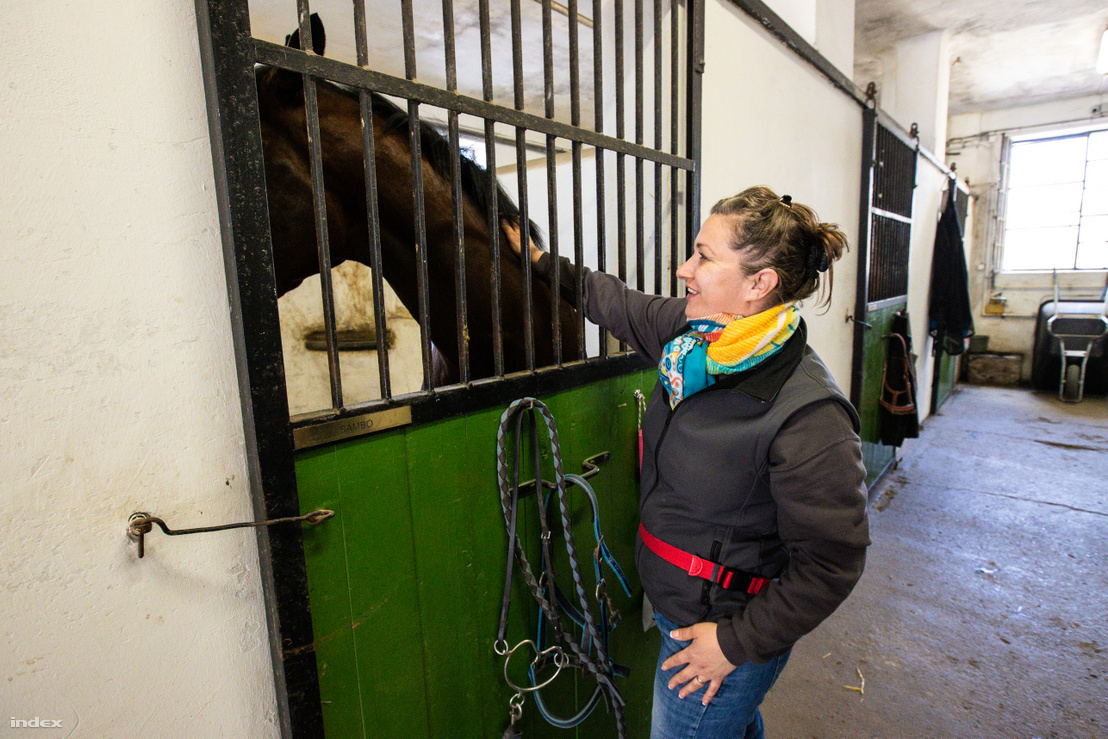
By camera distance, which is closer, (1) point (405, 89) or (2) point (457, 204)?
(1) point (405, 89)

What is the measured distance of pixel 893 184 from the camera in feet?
11.8

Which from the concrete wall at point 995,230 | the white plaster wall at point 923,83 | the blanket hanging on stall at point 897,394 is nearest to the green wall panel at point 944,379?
the concrete wall at point 995,230

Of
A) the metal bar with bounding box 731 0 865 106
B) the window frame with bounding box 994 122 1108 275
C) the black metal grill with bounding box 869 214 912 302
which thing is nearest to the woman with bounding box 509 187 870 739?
the metal bar with bounding box 731 0 865 106

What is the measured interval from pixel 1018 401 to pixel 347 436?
763 centimetres

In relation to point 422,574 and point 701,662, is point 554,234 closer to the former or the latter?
point 422,574

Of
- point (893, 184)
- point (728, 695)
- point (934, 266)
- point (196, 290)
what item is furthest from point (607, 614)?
point (934, 266)

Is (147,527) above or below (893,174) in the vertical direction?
below

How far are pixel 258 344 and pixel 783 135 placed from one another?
2162 mm

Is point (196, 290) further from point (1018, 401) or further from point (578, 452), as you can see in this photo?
point (1018, 401)

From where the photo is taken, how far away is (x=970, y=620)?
2217 mm

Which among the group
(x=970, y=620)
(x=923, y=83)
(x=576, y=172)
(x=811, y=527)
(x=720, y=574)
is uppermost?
(x=923, y=83)

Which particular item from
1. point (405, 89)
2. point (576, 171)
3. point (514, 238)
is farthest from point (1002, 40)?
point (405, 89)

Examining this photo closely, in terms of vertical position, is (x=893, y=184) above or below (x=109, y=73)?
above

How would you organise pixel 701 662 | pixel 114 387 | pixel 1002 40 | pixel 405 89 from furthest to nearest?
pixel 1002 40 → pixel 701 662 → pixel 405 89 → pixel 114 387
